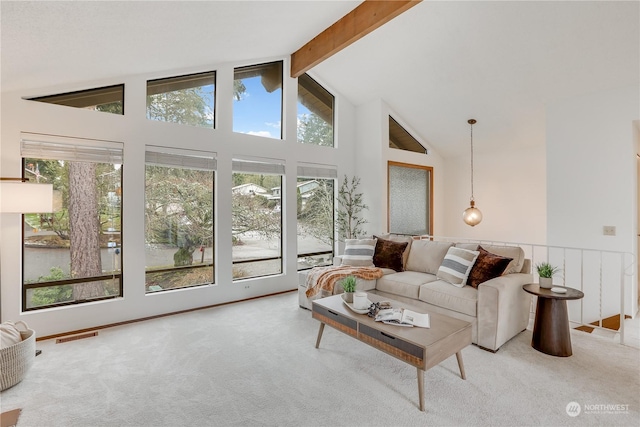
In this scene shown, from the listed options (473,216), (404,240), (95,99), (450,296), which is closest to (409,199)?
(473,216)

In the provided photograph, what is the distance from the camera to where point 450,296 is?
10.5ft

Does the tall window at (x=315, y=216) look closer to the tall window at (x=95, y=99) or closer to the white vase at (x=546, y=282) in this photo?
the tall window at (x=95, y=99)

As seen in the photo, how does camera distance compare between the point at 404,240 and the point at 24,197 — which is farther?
the point at 404,240

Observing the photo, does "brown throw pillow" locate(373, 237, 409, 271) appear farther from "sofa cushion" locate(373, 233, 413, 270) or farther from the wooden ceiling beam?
the wooden ceiling beam

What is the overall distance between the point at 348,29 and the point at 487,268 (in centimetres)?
307

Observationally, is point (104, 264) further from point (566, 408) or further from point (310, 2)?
point (566, 408)

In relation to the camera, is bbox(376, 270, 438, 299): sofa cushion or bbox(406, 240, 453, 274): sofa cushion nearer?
bbox(376, 270, 438, 299): sofa cushion

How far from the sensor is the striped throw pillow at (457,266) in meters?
3.33

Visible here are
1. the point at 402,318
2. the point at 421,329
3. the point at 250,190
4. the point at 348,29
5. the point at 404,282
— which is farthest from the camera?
the point at 250,190

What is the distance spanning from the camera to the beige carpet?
203 centimetres

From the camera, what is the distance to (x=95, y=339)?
10.6 feet

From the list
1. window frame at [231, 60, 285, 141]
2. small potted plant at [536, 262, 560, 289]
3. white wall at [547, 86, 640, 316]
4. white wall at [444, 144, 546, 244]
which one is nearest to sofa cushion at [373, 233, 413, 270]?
small potted plant at [536, 262, 560, 289]

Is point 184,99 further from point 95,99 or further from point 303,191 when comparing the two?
point 303,191

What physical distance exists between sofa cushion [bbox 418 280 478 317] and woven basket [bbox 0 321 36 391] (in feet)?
11.4
